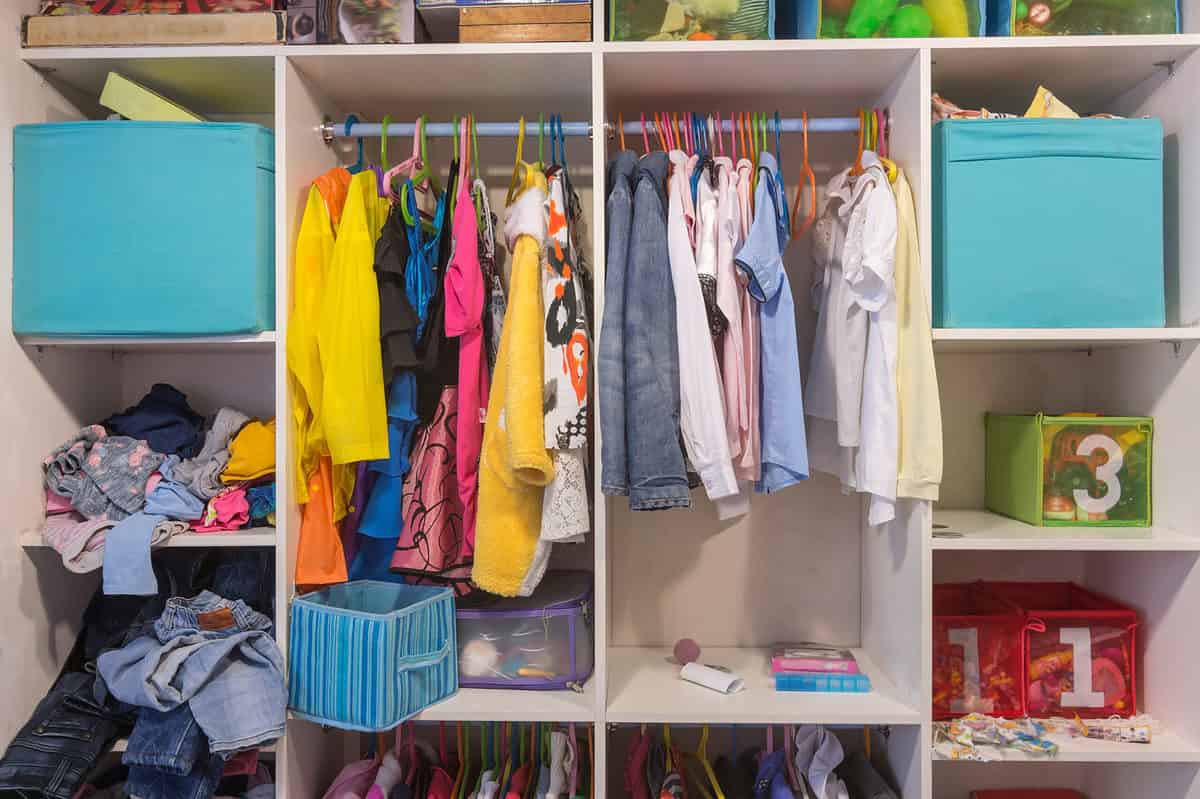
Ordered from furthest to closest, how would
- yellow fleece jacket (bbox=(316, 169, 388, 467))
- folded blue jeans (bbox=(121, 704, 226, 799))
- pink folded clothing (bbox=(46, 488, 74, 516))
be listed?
pink folded clothing (bbox=(46, 488, 74, 516)) → yellow fleece jacket (bbox=(316, 169, 388, 467)) → folded blue jeans (bbox=(121, 704, 226, 799))

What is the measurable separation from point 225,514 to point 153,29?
105 centimetres

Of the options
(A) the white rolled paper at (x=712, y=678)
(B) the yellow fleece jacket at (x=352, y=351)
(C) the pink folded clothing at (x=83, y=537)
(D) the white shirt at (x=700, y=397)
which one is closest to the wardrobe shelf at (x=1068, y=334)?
(D) the white shirt at (x=700, y=397)

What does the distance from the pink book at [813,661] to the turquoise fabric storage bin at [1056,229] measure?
82cm

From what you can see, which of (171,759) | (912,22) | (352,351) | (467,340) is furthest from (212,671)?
(912,22)

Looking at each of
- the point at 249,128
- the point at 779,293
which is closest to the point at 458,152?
the point at 249,128

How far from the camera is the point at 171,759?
1551mm

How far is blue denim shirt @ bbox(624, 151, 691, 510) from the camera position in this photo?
5.36 ft

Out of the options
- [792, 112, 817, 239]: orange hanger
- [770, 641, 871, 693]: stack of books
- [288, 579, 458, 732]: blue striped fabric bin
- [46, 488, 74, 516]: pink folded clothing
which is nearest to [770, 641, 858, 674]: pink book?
[770, 641, 871, 693]: stack of books

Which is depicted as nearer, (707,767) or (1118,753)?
(1118,753)

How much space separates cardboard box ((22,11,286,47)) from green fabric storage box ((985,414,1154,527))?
1.91 meters

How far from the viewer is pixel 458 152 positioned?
1.97 m

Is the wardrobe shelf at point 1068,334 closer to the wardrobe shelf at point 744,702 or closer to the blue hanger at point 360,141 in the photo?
the wardrobe shelf at point 744,702

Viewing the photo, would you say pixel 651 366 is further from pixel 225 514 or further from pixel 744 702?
pixel 225 514

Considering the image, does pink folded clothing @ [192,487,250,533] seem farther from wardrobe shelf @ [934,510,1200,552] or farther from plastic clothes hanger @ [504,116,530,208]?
wardrobe shelf @ [934,510,1200,552]
